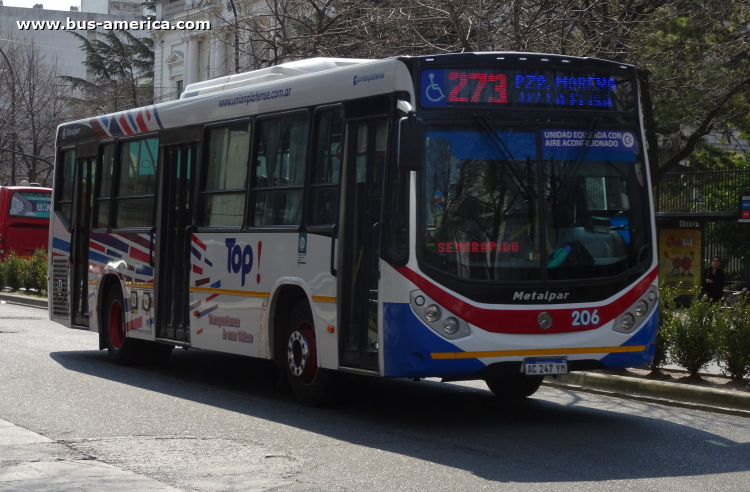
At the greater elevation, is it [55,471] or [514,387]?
[514,387]

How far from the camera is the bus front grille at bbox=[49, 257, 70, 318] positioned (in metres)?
15.4

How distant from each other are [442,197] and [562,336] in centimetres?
150

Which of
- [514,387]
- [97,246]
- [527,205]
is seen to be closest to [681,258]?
[97,246]

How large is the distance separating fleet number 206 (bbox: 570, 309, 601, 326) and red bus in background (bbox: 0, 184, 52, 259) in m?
27.1

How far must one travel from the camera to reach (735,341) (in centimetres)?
1123

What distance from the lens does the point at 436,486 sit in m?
6.91

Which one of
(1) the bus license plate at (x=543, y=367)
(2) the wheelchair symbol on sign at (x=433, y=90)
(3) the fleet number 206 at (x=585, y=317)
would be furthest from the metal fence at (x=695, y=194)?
(2) the wheelchair symbol on sign at (x=433, y=90)

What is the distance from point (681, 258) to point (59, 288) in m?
13.3

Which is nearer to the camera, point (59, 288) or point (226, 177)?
point (226, 177)

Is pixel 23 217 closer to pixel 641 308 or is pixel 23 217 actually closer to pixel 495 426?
pixel 495 426

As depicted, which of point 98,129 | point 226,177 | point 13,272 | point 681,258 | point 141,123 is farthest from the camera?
point 13,272

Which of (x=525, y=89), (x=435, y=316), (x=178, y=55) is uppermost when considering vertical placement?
(x=178, y=55)

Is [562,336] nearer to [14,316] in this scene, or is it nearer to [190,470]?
[190,470]

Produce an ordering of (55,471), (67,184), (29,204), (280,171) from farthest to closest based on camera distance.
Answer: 1. (29,204)
2. (67,184)
3. (280,171)
4. (55,471)
